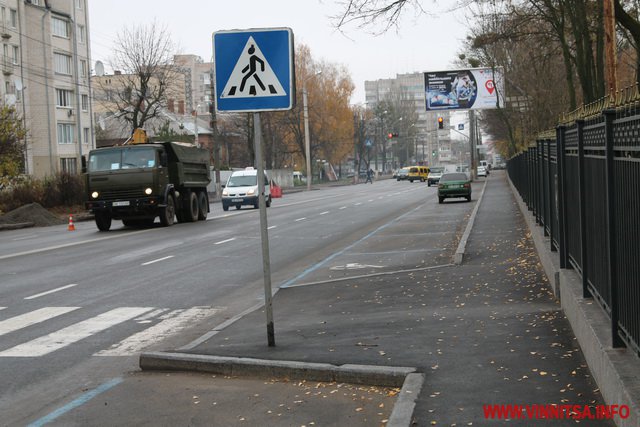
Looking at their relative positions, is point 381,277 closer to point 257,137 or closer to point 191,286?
point 191,286

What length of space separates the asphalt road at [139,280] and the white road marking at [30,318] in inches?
0.5

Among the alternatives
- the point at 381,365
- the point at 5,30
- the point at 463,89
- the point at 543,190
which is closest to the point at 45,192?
the point at 5,30

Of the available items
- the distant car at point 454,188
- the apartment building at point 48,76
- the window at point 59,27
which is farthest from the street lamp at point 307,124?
the distant car at point 454,188

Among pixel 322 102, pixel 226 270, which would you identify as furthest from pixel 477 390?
pixel 322 102

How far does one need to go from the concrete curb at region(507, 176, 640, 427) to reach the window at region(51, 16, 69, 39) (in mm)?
72229

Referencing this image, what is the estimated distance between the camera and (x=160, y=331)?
1092 centimetres

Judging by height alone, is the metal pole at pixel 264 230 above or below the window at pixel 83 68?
below

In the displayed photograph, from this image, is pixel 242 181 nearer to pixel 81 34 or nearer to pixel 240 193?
pixel 240 193

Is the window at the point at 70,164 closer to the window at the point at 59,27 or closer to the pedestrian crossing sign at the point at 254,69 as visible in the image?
the window at the point at 59,27

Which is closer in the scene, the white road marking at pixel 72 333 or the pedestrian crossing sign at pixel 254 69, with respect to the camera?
the pedestrian crossing sign at pixel 254 69

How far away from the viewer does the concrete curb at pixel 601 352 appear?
202 inches

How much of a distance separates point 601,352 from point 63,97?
76.2 meters

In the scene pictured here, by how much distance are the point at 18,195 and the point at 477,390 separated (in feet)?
130

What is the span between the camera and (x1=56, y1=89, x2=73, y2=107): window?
76.7m
